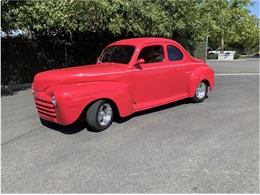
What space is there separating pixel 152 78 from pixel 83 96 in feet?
6.12

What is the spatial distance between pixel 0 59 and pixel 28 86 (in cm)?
140

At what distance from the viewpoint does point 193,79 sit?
7.66m

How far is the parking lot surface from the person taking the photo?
3736mm

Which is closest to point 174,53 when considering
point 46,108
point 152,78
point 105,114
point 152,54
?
point 152,54

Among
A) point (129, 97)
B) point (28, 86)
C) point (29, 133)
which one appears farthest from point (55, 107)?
point (28, 86)

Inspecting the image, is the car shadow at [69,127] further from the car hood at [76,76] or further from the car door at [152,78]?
the car door at [152,78]

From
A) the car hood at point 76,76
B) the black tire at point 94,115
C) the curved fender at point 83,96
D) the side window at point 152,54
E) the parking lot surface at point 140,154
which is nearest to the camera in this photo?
the parking lot surface at point 140,154

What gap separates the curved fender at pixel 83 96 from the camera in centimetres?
523

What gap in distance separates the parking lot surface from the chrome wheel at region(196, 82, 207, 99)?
3.27 feet

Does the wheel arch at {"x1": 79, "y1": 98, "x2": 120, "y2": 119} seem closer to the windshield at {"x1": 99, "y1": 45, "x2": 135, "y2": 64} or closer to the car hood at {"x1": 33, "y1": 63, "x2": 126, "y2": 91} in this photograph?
the car hood at {"x1": 33, "y1": 63, "x2": 126, "y2": 91}

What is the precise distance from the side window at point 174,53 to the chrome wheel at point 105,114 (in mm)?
2173

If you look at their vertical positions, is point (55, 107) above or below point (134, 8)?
Result: below

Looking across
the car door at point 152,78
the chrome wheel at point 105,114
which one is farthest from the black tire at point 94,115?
the car door at point 152,78

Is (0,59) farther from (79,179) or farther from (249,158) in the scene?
(249,158)
